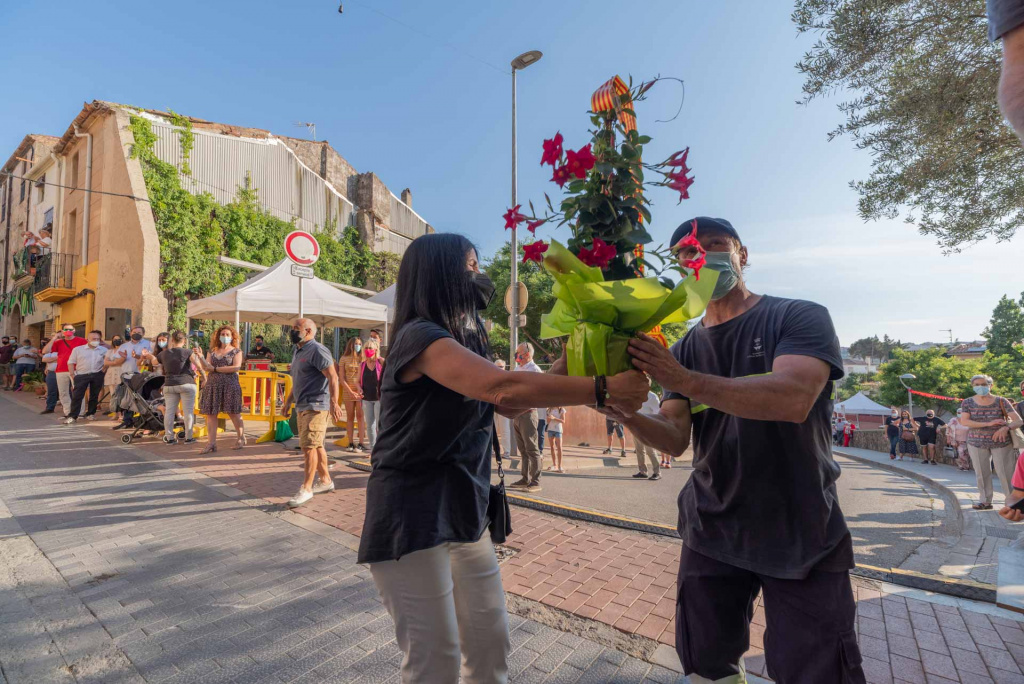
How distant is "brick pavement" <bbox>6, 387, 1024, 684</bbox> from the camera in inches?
111

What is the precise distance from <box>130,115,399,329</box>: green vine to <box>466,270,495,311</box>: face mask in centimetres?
1759

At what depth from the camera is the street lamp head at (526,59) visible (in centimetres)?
1066

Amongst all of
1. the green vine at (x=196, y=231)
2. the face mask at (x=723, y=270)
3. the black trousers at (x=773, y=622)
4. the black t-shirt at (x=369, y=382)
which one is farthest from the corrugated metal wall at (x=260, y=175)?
the black trousers at (x=773, y=622)

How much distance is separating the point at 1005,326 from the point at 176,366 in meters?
74.2

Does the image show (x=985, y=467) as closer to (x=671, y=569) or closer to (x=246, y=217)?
(x=671, y=569)

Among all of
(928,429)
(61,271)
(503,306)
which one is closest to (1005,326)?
(928,429)

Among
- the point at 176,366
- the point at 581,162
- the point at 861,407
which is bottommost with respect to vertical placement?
the point at 861,407

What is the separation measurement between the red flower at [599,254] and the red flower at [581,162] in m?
0.21

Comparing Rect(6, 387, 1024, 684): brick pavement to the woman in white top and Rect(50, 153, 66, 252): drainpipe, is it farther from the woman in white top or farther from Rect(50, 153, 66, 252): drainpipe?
Rect(50, 153, 66, 252): drainpipe

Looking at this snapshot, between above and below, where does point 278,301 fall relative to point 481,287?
above

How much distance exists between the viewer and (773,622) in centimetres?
178

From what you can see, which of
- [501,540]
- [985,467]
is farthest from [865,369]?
[501,540]

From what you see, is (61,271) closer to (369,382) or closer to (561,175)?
(369,382)

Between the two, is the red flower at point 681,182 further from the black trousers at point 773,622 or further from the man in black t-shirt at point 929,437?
the man in black t-shirt at point 929,437
